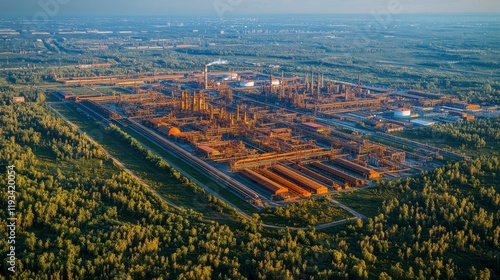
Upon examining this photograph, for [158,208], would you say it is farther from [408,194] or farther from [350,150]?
[350,150]

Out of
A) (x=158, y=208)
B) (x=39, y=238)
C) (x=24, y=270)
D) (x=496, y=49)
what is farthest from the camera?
(x=496, y=49)

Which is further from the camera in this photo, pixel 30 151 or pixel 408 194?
pixel 30 151

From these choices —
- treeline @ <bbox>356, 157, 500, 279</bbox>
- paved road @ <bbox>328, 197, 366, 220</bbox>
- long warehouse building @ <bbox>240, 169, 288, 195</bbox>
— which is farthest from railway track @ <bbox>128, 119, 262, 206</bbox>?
treeline @ <bbox>356, 157, 500, 279</bbox>

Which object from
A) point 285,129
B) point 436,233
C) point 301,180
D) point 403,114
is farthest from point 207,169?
point 403,114

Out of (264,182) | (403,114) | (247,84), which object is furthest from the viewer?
(247,84)

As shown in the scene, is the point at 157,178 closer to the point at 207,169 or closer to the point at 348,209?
the point at 207,169

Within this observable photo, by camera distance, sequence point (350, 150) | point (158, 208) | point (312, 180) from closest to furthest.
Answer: point (158, 208) < point (312, 180) < point (350, 150)

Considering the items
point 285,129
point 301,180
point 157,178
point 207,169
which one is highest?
point 285,129

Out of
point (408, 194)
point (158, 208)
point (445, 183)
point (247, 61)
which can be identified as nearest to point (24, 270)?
point (158, 208)
